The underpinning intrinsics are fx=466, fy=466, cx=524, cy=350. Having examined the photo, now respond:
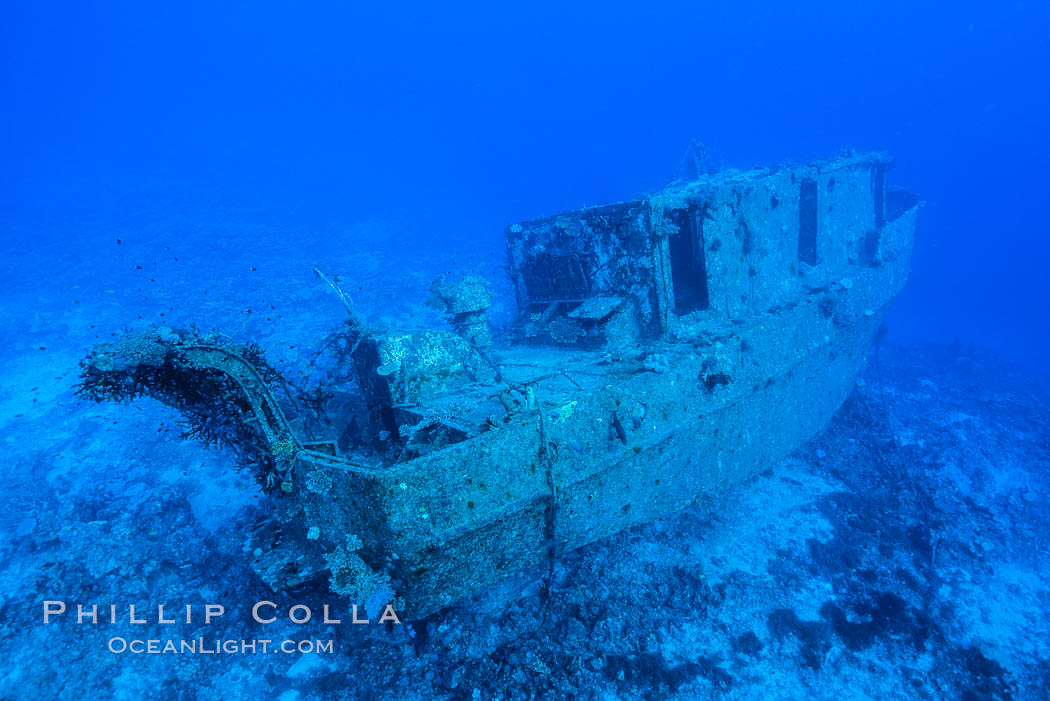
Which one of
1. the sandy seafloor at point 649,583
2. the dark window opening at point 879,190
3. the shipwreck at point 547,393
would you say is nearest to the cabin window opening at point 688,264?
the shipwreck at point 547,393

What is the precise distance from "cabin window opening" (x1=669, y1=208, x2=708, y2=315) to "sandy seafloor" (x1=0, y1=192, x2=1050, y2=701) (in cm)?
327

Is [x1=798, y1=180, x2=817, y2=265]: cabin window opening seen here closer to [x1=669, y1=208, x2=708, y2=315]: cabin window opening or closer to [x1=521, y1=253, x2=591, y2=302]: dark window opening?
[x1=669, y1=208, x2=708, y2=315]: cabin window opening

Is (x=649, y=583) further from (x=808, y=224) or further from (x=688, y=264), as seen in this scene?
(x=808, y=224)

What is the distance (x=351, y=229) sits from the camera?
3183 centimetres

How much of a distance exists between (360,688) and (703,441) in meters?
4.95

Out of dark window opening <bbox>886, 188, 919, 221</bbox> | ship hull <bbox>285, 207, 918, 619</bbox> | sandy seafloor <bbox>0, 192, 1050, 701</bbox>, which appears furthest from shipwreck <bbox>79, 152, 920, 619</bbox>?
dark window opening <bbox>886, 188, 919, 221</bbox>

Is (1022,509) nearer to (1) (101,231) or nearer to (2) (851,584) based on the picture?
(2) (851,584)

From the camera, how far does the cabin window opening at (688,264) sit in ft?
24.4

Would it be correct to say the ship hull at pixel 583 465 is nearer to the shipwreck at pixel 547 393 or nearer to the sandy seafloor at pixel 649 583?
the shipwreck at pixel 547 393

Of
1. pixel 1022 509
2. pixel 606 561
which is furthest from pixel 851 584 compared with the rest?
pixel 1022 509

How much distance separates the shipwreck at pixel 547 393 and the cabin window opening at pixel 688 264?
4 cm

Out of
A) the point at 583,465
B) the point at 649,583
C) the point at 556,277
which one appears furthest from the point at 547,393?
the point at 556,277

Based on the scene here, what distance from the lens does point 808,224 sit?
10141 mm

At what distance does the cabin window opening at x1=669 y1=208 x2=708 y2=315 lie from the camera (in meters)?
7.44
